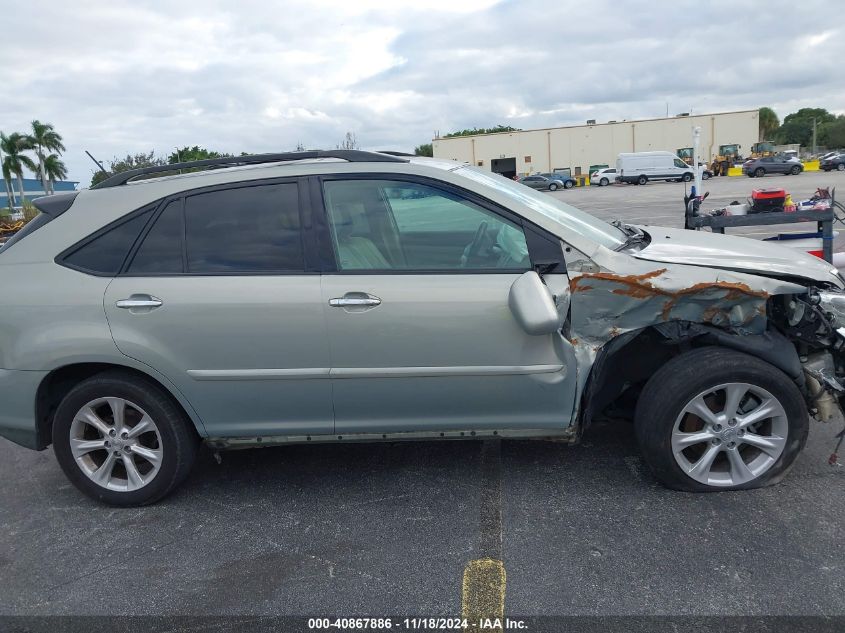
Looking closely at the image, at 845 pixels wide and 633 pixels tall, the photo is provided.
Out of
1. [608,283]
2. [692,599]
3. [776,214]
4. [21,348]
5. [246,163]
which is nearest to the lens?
[692,599]

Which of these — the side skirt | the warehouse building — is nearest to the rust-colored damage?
the side skirt

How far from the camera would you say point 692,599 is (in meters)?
2.69

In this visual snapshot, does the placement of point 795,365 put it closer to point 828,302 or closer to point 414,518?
point 828,302

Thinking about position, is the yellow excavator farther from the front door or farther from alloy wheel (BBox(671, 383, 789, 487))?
the front door

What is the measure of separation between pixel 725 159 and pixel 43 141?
60.0 metres

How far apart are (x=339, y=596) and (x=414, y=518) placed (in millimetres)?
672


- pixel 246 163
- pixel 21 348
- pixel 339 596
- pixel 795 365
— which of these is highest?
pixel 246 163

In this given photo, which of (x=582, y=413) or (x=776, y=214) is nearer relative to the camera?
(x=582, y=413)

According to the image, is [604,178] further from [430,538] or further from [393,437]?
[430,538]

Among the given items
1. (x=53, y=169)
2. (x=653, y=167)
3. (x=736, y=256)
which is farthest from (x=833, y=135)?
(x=736, y=256)

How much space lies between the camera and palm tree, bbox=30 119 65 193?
64312 millimetres

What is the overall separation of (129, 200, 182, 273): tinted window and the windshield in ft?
4.82

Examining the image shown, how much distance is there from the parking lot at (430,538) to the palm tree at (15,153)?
67708mm

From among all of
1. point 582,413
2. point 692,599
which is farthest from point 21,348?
point 692,599
